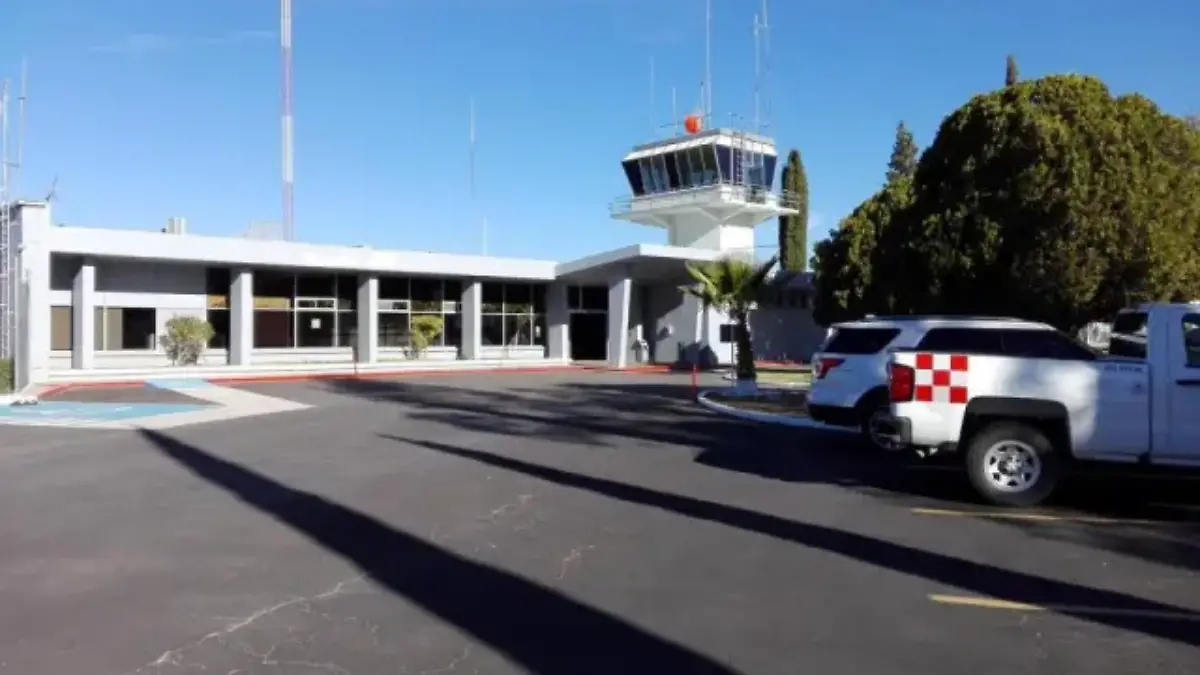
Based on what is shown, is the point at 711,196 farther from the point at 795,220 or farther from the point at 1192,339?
the point at 1192,339

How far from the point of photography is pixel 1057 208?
65.5ft

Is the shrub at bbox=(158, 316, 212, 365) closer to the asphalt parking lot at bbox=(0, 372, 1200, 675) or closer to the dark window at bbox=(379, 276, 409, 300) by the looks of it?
the dark window at bbox=(379, 276, 409, 300)

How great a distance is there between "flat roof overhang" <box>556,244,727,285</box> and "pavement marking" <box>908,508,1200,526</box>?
96.7ft

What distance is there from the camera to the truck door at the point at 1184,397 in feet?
31.1

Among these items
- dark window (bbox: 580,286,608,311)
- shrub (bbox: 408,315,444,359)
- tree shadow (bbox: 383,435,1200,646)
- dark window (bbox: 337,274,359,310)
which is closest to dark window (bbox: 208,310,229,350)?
dark window (bbox: 337,274,359,310)

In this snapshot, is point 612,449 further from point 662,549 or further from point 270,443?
point 662,549

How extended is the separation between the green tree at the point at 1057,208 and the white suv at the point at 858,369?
6279 mm

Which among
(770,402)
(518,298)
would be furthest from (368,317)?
(770,402)

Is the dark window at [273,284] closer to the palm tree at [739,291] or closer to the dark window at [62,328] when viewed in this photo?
the dark window at [62,328]

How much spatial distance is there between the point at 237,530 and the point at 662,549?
3.80 meters

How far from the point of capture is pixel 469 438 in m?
16.5

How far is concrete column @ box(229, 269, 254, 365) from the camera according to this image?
36.5 m

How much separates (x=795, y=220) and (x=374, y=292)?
94.6 feet

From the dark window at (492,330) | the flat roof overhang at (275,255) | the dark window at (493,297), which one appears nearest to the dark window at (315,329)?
the flat roof overhang at (275,255)
